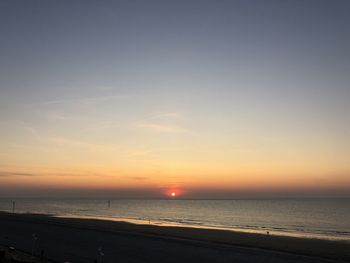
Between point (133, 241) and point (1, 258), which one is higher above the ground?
point (1, 258)

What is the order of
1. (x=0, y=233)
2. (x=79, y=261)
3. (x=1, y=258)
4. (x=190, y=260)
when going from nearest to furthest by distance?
(x=1, y=258), (x=79, y=261), (x=190, y=260), (x=0, y=233)

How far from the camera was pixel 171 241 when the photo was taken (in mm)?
40781

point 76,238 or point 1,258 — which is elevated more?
point 1,258

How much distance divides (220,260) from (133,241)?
13.7 meters

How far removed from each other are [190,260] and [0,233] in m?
27.9

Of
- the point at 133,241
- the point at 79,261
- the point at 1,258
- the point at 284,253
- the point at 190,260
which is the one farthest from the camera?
the point at 133,241

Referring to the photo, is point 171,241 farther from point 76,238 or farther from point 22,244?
point 22,244

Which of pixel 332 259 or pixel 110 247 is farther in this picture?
pixel 110 247

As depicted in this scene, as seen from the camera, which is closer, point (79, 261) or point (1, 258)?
point (1, 258)

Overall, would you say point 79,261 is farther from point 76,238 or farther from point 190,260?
point 76,238

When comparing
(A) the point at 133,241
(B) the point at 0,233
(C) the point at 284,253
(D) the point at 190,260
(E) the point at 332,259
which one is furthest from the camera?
(B) the point at 0,233

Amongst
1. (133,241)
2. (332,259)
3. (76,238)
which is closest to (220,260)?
(332,259)

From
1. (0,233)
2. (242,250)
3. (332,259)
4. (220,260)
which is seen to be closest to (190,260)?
(220,260)

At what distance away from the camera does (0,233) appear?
44406mm
